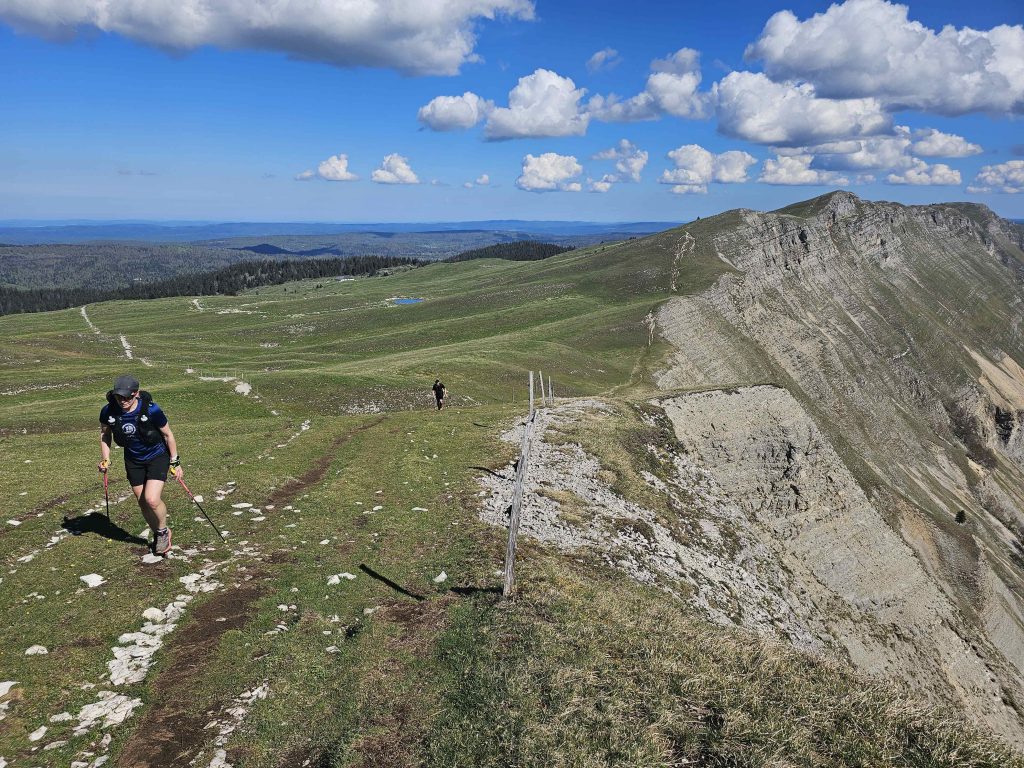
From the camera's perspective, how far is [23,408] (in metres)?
43.6

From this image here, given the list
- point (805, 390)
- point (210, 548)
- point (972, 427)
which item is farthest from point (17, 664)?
point (972, 427)

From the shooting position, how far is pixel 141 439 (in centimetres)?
1430

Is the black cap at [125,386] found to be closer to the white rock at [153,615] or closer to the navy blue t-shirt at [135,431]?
the navy blue t-shirt at [135,431]

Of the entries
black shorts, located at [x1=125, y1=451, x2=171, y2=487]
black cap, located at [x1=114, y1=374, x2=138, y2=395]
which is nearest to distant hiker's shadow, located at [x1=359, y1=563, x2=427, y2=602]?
black shorts, located at [x1=125, y1=451, x2=171, y2=487]

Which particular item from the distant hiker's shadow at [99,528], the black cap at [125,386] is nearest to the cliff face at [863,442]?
the distant hiker's shadow at [99,528]

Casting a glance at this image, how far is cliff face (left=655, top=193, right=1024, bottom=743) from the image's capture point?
43.3m

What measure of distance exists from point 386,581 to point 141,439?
7.25m

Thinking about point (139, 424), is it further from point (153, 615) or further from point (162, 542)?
point (153, 615)

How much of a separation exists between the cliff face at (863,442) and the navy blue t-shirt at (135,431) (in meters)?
30.5

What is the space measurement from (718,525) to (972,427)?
146 metres

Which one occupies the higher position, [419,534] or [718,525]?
[419,534]

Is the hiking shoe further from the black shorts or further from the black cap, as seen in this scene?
the black cap

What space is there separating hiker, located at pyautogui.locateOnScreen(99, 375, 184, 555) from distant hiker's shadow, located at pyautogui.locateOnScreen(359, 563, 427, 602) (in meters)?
5.54

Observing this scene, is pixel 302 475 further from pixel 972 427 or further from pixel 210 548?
pixel 972 427
